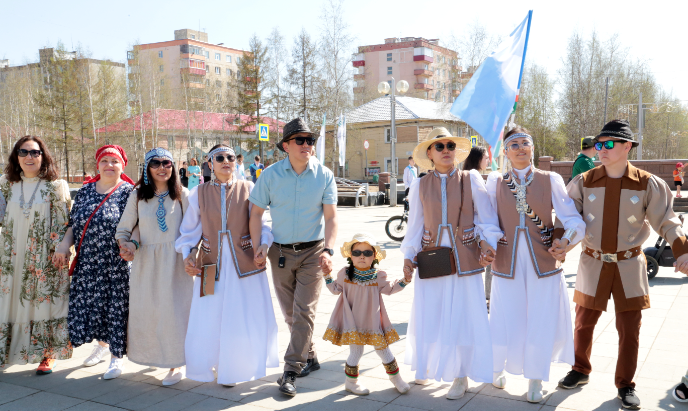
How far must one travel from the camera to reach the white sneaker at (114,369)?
4.56 m

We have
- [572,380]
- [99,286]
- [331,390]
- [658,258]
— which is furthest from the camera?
[658,258]

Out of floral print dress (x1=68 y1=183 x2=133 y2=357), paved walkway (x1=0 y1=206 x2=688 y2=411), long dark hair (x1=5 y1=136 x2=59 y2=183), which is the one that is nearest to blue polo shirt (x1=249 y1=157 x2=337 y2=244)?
paved walkway (x1=0 y1=206 x2=688 y2=411)

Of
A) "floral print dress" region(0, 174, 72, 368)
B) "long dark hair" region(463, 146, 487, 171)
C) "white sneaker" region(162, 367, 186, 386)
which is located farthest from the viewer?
"long dark hair" region(463, 146, 487, 171)

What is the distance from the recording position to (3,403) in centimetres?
407

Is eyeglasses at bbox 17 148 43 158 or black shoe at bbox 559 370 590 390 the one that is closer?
black shoe at bbox 559 370 590 390

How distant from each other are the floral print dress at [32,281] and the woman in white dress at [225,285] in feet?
4.51

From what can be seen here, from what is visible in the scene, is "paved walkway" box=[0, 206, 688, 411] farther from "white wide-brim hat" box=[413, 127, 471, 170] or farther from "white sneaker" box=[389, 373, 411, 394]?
"white wide-brim hat" box=[413, 127, 471, 170]

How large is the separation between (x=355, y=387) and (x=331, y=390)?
0.72 feet

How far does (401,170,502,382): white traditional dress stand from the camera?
12.6 feet

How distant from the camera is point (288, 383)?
408 cm

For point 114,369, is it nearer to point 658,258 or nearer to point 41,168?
point 41,168

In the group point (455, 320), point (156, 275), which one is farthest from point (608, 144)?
point (156, 275)

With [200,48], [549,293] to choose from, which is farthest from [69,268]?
[200,48]

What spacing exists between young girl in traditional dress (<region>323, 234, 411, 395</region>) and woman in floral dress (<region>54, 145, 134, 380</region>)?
1.79 metres
